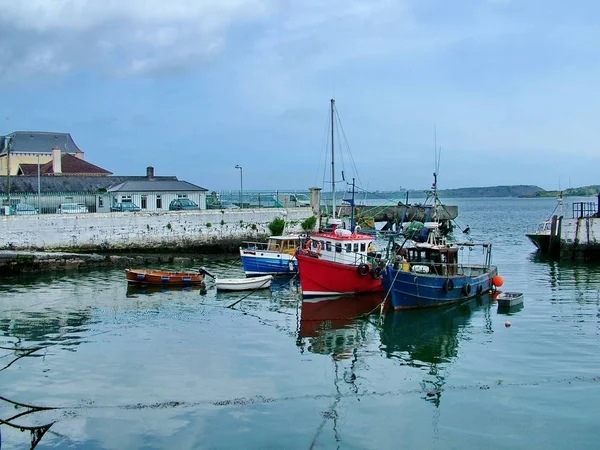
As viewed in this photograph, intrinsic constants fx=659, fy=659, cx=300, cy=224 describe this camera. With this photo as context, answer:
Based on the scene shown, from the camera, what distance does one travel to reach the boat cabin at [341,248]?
29.5 meters

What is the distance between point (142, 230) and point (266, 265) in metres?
12.5

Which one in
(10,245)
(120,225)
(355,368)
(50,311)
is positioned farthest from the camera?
(120,225)

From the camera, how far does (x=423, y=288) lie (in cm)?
2652

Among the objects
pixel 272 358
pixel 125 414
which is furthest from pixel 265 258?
pixel 125 414

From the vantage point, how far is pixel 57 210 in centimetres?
4566

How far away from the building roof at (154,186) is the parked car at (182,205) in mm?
1394

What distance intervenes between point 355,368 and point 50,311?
44.5 feet

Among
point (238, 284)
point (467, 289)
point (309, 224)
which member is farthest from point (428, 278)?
point (309, 224)

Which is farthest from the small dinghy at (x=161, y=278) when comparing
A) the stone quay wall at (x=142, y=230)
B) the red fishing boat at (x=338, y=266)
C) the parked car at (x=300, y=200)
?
the parked car at (x=300, y=200)

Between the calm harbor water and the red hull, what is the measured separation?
2.51 feet

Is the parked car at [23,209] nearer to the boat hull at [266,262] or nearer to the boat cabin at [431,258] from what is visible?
the boat hull at [266,262]

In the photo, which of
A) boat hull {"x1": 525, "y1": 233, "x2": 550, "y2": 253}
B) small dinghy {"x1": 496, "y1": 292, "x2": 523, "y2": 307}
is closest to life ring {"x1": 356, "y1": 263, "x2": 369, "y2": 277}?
small dinghy {"x1": 496, "y1": 292, "x2": 523, "y2": 307}

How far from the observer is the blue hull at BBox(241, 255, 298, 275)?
34844 mm

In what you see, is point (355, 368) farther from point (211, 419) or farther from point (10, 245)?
point (10, 245)
